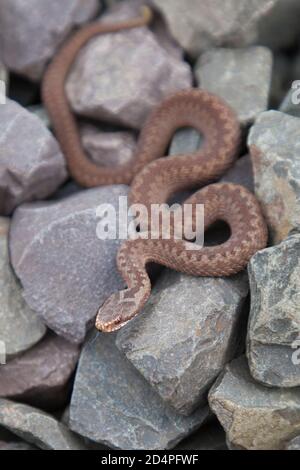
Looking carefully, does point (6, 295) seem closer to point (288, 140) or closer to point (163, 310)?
point (163, 310)

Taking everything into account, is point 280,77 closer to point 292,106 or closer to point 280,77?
point 280,77

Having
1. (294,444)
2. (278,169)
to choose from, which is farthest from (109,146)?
(294,444)

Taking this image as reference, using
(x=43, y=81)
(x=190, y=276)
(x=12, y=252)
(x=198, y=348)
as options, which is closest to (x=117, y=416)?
(x=198, y=348)

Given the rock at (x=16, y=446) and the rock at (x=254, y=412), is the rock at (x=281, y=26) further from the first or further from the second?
the rock at (x=16, y=446)

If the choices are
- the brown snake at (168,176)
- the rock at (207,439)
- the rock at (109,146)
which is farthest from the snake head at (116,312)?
the rock at (109,146)

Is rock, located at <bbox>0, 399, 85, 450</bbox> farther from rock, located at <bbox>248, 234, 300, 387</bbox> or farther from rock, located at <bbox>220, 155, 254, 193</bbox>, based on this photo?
rock, located at <bbox>220, 155, 254, 193</bbox>
